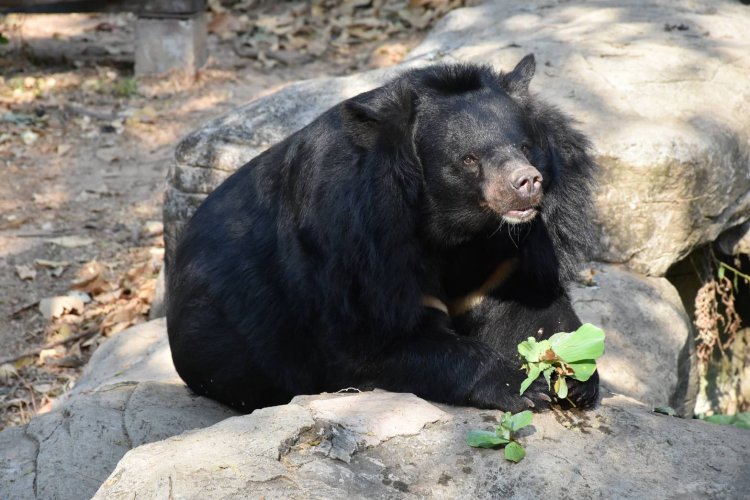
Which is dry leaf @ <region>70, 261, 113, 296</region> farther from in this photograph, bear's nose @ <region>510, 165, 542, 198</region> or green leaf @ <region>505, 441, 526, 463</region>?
green leaf @ <region>505, 441, 526, 463</region>

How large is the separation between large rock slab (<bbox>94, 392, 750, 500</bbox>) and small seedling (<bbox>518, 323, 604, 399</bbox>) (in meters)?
0.15

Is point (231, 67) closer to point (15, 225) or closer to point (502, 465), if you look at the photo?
point (15, 225)

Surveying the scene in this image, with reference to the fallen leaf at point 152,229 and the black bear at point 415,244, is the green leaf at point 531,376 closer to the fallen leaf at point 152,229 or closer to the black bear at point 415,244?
the black bear at point 415,244

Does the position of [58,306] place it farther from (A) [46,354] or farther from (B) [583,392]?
(B) [583,392]

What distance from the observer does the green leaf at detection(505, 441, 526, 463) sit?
3.10 meters

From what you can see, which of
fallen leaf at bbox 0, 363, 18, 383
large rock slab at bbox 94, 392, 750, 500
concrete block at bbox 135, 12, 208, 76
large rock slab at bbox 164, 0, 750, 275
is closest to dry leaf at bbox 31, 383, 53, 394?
fallen leaf at bbox 0, 363, 18, 383

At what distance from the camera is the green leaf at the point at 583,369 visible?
3412 millimetres

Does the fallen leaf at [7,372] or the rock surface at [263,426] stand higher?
the rock surface at [263,426]

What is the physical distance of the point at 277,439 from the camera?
121 inches

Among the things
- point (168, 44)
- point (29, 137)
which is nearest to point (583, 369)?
point (29, 137)

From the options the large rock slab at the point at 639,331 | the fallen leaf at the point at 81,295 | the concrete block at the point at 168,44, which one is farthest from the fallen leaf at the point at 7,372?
the concrete block at the point at 168,44

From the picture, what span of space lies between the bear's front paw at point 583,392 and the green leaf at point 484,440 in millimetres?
455

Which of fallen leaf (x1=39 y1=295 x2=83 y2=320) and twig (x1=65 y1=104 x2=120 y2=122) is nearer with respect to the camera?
fallen leaf (x1=39 y1=295 x2=83 y2=320)

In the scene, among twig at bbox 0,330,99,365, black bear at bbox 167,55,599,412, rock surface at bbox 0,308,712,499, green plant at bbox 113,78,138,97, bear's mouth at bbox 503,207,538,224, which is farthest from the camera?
green plant at bbox 113,78,138,97
